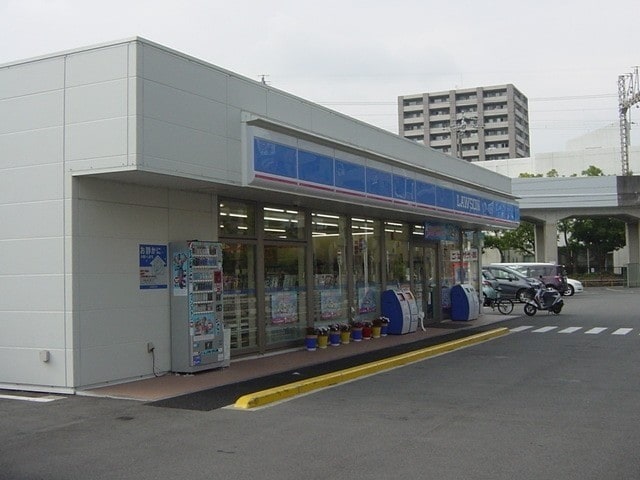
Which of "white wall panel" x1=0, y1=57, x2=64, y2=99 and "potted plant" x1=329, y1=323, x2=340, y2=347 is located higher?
"white wall panel" x1=0, y1=57, x2=64, y2=99

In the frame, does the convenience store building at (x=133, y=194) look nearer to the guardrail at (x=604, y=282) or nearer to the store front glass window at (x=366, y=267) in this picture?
the store front glass window at (x=366, y=267)

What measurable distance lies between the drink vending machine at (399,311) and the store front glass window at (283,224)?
4.02 m

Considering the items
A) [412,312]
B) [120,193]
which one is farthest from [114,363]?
[412,312]

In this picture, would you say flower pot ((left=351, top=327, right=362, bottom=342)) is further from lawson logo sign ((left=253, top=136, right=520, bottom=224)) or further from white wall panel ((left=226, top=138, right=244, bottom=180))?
white wall panel ((left=226, top=138, right=244, bottom=180))

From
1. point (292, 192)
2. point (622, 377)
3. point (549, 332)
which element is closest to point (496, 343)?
point (549, 332)

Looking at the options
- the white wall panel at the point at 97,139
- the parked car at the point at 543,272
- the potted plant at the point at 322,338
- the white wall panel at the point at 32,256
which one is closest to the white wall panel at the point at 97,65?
the white wall panel at the point at 97,139

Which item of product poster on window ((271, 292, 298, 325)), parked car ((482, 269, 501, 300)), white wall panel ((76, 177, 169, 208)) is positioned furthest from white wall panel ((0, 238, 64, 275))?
parked car ((482, 269, 501, 300))

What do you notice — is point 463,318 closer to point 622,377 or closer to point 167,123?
point 622,377

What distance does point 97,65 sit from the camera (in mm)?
10602

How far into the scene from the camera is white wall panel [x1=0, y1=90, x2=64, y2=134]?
11.0 metres

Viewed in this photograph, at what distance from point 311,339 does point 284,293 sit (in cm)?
119

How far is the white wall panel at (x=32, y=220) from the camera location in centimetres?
1088

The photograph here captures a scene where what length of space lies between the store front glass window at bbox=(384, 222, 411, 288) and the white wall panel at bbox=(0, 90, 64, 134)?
10.9 meters

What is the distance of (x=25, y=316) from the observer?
11.2 meters
